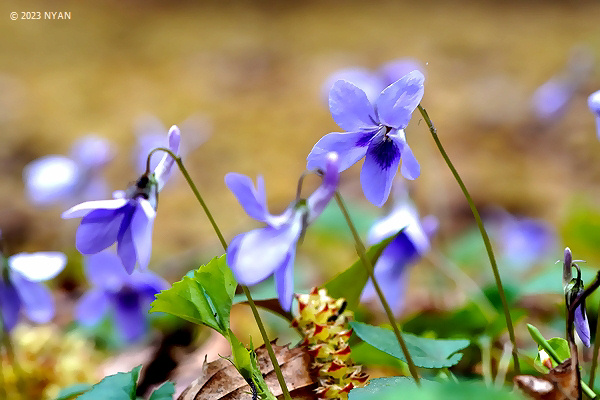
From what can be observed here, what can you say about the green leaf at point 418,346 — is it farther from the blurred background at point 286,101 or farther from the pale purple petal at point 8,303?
the blurred background at point 286,101

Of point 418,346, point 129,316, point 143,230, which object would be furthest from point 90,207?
point 129,316

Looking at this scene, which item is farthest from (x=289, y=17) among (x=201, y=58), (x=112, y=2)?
(x=112, y=2)

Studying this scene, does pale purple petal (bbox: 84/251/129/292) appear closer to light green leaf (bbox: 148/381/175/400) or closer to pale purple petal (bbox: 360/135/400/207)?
light green leaf (bbox: 148/381/175/400)

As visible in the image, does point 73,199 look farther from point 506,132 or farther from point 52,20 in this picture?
point 52,20

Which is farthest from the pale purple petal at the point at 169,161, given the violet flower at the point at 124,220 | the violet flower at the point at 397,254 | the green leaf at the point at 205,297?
the violet flower at the point at 397,254

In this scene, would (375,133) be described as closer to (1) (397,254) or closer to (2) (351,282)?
(2) (351,282)

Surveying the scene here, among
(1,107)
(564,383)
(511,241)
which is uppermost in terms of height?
(1,107)

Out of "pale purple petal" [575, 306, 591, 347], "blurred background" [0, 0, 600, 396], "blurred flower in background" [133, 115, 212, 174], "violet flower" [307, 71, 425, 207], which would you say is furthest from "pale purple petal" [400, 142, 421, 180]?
"blurred flower in background" [133, 115, 212, 174]
